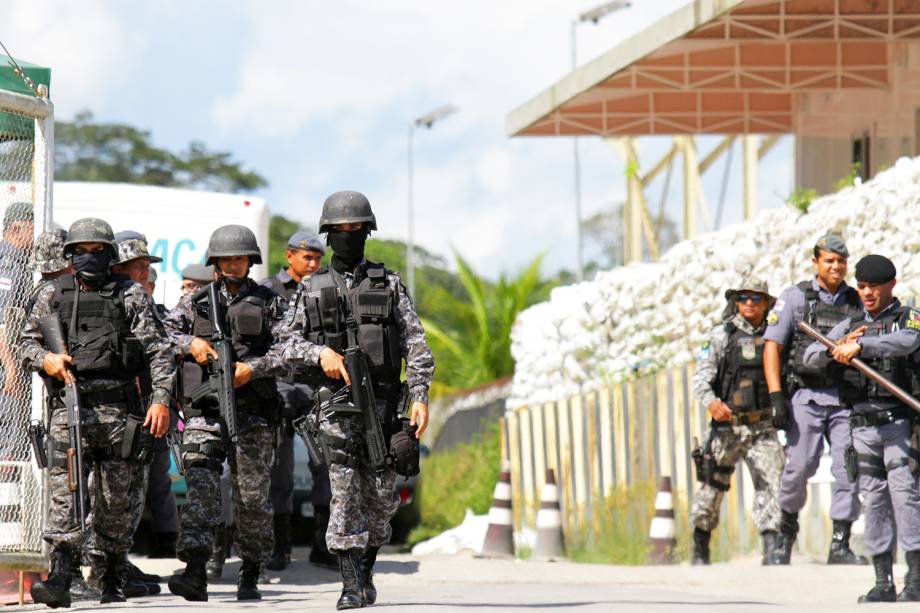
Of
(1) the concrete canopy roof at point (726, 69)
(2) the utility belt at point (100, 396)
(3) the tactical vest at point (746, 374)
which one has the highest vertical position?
(1) the concrete canopy roof at point (726, 69)

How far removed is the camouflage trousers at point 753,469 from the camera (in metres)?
12.2

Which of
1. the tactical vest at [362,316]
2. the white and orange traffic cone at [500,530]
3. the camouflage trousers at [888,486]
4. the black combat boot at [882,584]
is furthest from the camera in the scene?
the white and orange traffic cone at [500,530]

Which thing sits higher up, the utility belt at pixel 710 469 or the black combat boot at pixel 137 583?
the utility belt at pixel 710 469

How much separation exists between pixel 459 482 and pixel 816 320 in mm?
14690

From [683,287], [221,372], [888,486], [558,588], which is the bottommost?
[558,588]

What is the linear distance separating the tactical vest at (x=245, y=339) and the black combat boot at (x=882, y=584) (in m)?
3.27

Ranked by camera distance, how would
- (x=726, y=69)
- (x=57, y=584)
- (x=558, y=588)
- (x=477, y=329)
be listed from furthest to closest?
(x=477, y=329), (x=726, y=69), (x=558, y=588), (x=57, y=584)

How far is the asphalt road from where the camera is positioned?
9.02 metres

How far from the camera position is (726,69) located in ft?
66.8

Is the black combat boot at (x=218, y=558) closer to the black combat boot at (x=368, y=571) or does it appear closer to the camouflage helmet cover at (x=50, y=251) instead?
the camouflage helmet cover at (x=50, y=251)

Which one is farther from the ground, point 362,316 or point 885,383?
point 362,316

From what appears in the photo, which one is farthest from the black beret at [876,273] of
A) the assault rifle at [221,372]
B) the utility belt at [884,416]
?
the assault rifle at [221,372]

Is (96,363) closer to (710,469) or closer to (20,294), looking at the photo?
(20,294)

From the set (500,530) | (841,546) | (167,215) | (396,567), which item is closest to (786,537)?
(841,546)
